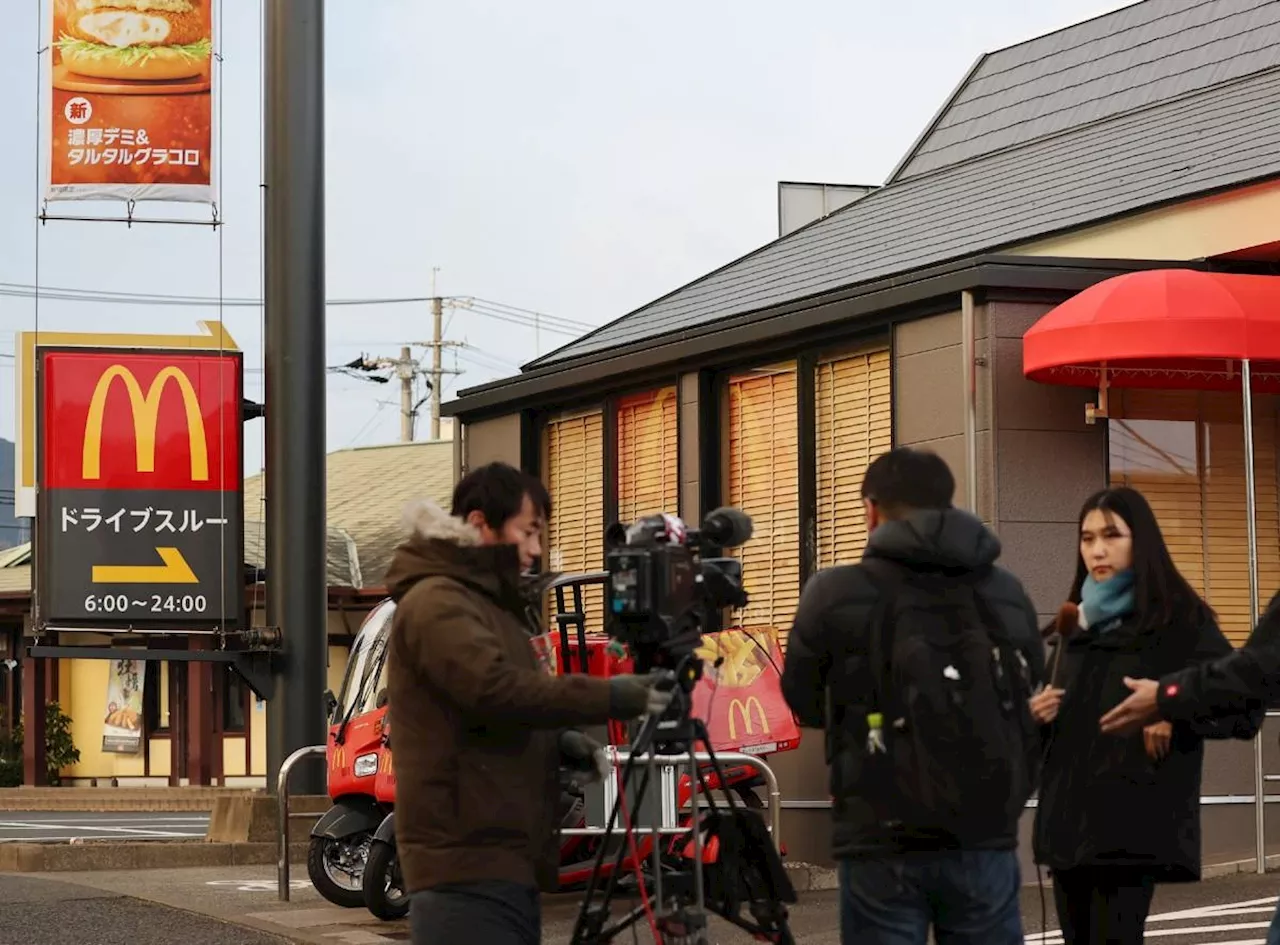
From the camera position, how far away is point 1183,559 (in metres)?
13.9

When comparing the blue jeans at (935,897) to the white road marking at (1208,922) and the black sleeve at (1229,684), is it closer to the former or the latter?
the black sleeve at (1229,684)

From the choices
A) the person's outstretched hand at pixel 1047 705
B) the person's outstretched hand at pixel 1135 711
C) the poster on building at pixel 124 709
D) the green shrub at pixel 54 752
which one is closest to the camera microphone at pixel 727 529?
the person's outstretched hand at pixel 1047 705

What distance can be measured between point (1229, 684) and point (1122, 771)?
1.25ft

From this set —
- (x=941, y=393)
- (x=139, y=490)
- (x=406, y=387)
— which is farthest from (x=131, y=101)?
(x=406, y=387)

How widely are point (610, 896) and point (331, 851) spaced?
23.3ft

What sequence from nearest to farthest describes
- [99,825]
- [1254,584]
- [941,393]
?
[1254,584]
[941,393]
[99,825]

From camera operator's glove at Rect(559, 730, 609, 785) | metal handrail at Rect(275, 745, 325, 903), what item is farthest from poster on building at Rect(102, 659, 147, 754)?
camera operator's glove at Rect(559, 730, 609, 785)

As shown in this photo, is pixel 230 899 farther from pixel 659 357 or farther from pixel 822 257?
pixel 822 257

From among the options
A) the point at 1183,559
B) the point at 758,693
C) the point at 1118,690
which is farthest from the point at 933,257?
the point at 1118,690

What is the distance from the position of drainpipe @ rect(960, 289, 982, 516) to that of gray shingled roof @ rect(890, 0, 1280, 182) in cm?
546

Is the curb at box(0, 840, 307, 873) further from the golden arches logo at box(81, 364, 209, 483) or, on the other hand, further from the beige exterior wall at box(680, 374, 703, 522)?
the beige exterior wall at box(680, 374, 703, 522)

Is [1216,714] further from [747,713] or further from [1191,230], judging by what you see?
[1191,230]

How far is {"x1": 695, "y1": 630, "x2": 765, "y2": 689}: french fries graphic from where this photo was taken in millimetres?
13008

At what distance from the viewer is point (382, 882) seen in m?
11.8
